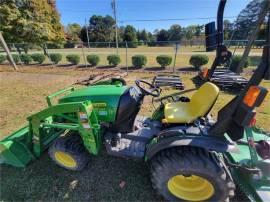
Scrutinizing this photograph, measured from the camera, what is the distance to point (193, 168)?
1961mm

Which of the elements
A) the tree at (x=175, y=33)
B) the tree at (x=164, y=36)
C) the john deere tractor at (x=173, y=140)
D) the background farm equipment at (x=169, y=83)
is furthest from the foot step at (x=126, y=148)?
the tree at (x=164, y=36)

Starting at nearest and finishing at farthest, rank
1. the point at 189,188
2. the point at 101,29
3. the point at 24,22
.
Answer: the point at 189,188, the point at 24,22, the point at 101,29

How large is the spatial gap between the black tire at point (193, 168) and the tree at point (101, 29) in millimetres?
59546

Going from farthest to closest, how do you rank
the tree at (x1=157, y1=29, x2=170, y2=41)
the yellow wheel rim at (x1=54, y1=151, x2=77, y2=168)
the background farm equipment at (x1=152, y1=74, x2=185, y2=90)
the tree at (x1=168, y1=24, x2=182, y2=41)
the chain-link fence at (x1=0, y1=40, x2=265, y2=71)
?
the tree at (x1=157, y1=29, x2=170, y2=41), the tree at (x1=168, y1=24, x2=182, y2=41), the background farm equipment at (x1=152, y1=74, x2=185, y2=90), the chain-link fence at (x1=0, y1=40, x2=265, y2=71), the yellow wheel rim at (x1=54, y1=151, x2=77, y2=168)

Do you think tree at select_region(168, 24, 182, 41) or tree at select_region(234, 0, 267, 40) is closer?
tree at select_region(234, 0, 267, 40)

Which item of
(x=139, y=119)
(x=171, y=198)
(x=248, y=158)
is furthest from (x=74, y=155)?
(x=248, y=158)

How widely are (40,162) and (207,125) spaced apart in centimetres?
242

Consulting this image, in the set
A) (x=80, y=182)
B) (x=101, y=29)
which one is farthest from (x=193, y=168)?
(x=101, y=29)

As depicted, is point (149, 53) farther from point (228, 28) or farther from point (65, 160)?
point (65, 160)

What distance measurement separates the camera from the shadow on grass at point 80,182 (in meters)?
2.38

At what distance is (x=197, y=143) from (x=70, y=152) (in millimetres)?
1592

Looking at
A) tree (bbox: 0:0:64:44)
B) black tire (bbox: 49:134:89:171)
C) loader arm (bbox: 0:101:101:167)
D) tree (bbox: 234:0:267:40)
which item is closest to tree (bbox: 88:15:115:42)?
tree (bbox: 0:0:64:44)

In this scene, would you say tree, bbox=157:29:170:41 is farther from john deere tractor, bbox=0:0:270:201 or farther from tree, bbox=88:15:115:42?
john deere tractor, bbox=0:0:270:201

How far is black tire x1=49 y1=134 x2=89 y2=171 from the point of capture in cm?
257
